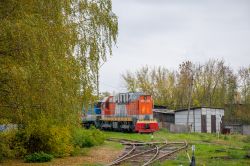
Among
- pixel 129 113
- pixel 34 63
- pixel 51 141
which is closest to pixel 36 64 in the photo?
pixel 34 63

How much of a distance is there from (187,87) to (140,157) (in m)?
55.5

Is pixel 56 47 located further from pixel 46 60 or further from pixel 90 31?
pixel 90 31

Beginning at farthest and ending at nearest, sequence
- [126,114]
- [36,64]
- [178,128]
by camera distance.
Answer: [178,128]
[126,114]
[36,64]

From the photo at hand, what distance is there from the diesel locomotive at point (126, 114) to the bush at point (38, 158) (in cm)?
2266

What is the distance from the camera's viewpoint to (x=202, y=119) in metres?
52.6

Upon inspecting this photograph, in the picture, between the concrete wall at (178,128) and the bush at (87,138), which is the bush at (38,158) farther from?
the concrete wall at (178,128)

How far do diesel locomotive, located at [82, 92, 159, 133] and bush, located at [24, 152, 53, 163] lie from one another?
74.3 feet

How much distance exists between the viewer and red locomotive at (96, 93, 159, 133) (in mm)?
42844

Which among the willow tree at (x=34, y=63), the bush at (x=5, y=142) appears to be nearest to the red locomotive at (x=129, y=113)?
the bush at (x=5, y=142)

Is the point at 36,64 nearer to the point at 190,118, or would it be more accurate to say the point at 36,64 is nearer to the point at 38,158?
the point at 38,158

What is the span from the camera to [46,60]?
12234mm

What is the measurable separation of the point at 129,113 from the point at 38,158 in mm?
25338

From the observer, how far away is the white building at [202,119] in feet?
172

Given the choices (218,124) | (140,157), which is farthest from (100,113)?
(140,157)
